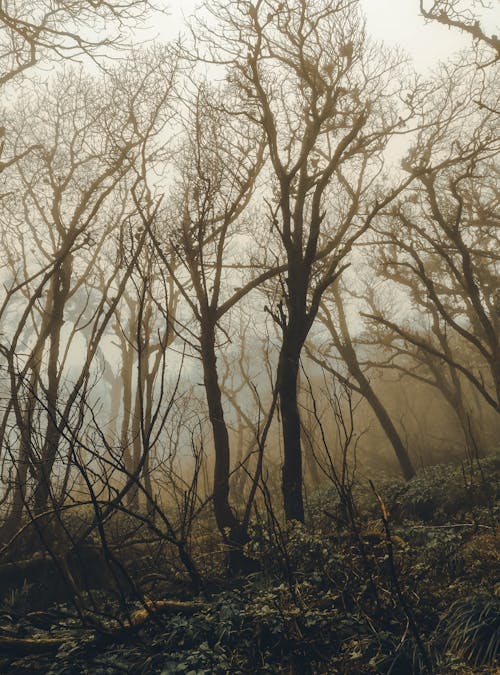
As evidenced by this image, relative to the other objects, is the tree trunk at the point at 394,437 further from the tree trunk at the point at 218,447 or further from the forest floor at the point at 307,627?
the forest floor at the point at 307,627

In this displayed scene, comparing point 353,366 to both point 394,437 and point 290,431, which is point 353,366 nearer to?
point 394,437

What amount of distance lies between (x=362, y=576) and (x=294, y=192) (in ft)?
18.6

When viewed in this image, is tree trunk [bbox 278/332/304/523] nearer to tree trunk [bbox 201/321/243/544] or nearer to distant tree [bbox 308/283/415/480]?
tree trunk [bbox 201/321/243/544]

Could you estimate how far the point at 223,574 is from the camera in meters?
5.16

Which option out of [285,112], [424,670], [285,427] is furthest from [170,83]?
[424,670]

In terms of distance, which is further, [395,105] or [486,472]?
[486,472]

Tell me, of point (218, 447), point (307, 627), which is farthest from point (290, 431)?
point (307, 627)

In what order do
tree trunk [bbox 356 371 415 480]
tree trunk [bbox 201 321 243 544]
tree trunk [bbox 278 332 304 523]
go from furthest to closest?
tree trunk [bbox 356 371 415 480]
tree trunk [bbox 278 332 304 523]
tree trunk [bbox 201 321 243 544]

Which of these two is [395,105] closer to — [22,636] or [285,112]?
[285,112]

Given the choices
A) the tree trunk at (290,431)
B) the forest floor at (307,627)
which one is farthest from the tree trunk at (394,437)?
the forest floor at (307,627)

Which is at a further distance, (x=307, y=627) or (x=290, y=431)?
(x=290, y=431)

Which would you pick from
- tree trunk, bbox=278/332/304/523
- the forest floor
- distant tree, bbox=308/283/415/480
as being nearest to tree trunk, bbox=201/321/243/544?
tree trunk, bbox=278/332/304/523

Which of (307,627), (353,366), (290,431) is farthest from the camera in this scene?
(353,366)

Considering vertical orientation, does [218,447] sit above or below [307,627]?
above
